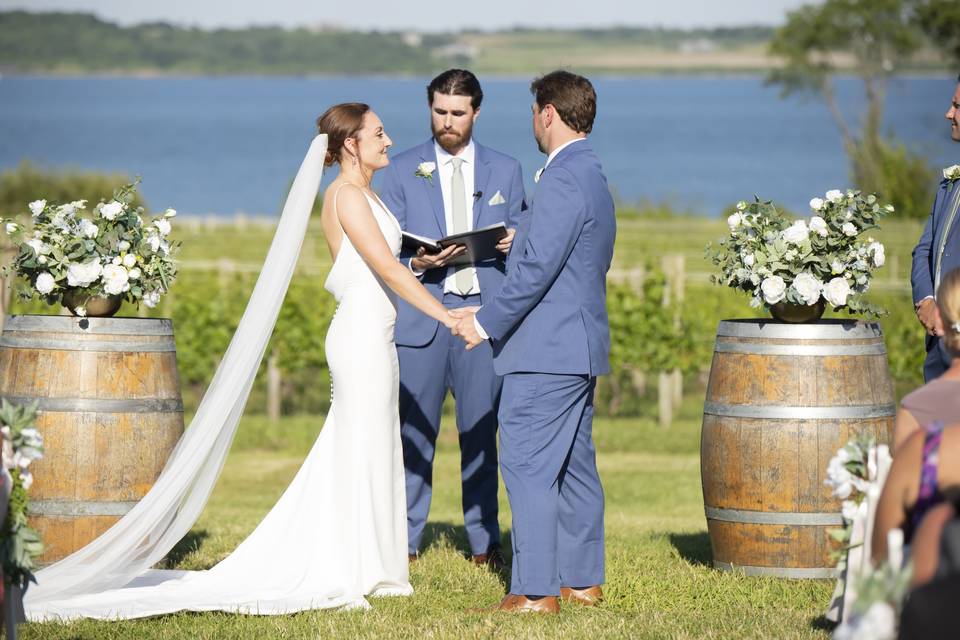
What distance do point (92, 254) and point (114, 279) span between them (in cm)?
18

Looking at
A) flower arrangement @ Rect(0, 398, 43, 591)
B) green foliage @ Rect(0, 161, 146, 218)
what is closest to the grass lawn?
flower arrangement @ Rect(0, 398, 43, 591)

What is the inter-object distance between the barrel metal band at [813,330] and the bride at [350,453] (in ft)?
4.54

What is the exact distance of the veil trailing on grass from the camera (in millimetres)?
5730

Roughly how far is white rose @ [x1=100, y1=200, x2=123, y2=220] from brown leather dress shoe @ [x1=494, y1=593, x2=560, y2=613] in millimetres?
Answer: 2452

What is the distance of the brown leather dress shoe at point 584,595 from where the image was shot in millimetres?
5898

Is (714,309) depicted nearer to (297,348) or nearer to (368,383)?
(297,348)

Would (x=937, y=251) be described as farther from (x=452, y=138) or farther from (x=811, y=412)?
(x=452, y=138)

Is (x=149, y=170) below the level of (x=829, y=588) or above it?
above

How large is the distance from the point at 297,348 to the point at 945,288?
32.8 feet

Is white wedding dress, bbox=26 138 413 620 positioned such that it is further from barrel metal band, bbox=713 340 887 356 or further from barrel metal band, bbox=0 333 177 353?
barrel metal band, bbox=713 340 887 356

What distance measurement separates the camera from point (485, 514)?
6.90 m

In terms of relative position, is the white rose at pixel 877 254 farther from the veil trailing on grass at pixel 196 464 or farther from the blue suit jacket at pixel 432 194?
the veil trailing on grass at pixel 196 464

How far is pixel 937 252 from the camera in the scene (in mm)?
5949

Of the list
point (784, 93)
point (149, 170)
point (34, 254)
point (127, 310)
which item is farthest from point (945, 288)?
point (149, 170)
